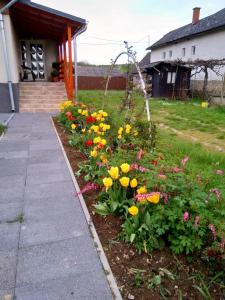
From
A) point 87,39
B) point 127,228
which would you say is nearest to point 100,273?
point 127,228

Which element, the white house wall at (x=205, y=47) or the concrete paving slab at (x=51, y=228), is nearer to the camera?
the concrete paving slab at (x=51, y=228)

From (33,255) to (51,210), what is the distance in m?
0.70

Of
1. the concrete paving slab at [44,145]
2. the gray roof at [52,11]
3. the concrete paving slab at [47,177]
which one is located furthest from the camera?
the gray roof at [52,11]

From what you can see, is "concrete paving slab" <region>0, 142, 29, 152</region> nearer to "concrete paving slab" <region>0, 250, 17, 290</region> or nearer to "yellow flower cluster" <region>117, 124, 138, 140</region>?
"yellow flower cluster" <region>117, 124, 138, 140</region>

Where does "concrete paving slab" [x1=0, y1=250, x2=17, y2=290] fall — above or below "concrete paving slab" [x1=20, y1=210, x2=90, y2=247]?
below

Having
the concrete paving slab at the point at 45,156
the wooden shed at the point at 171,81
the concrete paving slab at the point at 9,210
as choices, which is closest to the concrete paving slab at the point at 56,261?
the concrete paving slab at the point at 9,210

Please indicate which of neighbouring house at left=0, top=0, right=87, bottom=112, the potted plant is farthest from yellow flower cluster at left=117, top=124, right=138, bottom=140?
the potted plant

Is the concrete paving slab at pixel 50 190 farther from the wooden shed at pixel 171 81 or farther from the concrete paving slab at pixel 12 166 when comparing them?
the wooden shed at pixel 171 81

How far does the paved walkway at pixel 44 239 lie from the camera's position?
1.73 m

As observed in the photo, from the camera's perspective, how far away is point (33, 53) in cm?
1386

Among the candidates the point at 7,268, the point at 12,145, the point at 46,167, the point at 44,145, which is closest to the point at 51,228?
the point at 7,268

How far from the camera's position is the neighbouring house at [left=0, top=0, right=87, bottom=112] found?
29.4 ft

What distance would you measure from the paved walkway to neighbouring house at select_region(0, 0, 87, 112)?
Answer: 6.21 meters

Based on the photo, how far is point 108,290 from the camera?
5.63 feet
